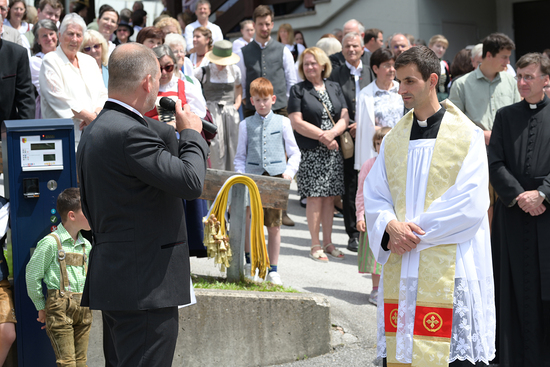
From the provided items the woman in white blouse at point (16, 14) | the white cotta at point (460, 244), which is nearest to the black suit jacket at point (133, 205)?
the white cotta at point (460, 244)

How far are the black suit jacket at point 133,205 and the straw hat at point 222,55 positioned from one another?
4881 millimetres

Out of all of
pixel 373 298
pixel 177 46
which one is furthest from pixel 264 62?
pixel 373 298

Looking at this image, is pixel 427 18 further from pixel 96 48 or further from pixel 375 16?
pixel 96 48

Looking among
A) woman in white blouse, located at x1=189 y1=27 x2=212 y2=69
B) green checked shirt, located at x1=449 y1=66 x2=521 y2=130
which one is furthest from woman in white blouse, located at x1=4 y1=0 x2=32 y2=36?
green checked shirt, located at x1=449 y1=66 x2=521 y2=130

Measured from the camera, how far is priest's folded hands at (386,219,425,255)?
11.3 ft

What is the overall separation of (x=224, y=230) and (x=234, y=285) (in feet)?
1.52

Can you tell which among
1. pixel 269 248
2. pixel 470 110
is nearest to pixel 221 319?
pixel 269 248

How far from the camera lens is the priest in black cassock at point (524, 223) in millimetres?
4484

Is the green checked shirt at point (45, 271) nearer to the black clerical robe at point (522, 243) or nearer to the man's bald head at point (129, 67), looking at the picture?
the man's bald head at point (129, 67)

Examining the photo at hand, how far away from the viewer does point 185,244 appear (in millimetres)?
3035

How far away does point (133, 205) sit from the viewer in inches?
112

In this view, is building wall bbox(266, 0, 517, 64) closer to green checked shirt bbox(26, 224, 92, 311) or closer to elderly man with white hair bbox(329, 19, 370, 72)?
elderly man with white hair bbox(329, 19, 370, 72)

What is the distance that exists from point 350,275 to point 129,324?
3.95 m

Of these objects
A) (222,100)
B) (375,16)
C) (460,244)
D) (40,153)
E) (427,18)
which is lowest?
(460,244)
